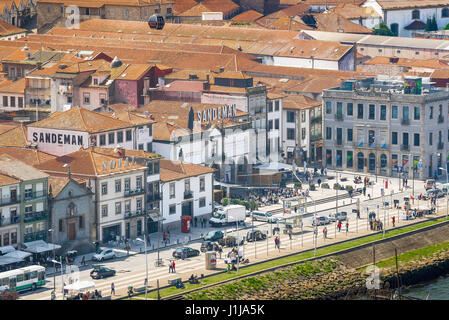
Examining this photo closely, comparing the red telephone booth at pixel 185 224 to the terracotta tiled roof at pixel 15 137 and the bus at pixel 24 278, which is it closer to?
the terracotta tiled roof at pixel 15 137

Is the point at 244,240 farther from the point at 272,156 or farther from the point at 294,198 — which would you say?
the point at 272,156

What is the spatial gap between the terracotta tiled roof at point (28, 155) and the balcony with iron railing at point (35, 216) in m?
11.8

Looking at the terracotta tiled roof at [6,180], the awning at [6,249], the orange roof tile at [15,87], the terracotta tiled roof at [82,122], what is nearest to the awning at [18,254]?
the awning at [6,249]

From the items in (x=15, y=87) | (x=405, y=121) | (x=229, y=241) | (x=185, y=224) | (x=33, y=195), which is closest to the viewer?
(x=33, y=195)

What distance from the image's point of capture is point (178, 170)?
123m

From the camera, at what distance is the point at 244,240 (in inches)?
4520

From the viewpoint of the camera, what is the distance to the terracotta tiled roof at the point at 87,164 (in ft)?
371

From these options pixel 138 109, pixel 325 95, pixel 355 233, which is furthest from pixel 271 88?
pixel 355 233

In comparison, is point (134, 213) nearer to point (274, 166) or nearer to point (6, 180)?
point (6, 180)

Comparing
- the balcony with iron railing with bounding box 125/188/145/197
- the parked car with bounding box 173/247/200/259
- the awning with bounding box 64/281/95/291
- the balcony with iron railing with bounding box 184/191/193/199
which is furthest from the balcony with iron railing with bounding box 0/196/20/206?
the balcony with iron railing with bounding box 184/191/193/199

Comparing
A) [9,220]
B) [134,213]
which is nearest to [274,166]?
[134,213]

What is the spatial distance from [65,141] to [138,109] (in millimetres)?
21017

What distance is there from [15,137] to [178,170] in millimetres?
18832

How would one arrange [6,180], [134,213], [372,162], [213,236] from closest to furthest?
[6,180]
[213,236]
[134,213]
[372,162]
